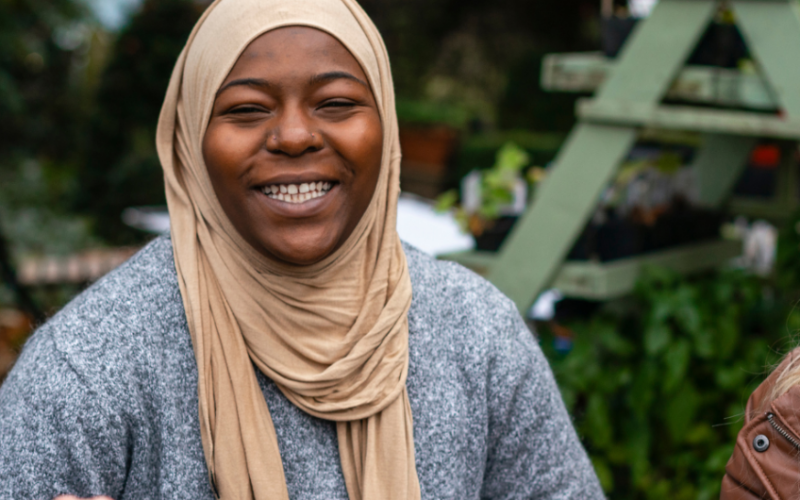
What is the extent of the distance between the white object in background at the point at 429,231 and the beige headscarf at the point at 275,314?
204 centimetres

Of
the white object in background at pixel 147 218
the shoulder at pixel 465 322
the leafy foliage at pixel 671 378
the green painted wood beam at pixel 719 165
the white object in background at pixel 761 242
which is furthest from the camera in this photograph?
the white object in background at pixel 761 242

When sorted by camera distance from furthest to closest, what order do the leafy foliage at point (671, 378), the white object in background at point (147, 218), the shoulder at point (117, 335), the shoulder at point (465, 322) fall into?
the white object in background at point (147, 218) → the leafy foliage at point (671, 378) → the shoulder at point (465, 322) → the shoulder at point (117, 335)

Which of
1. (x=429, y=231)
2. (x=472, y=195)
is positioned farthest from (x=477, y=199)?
(x=429, y=231)

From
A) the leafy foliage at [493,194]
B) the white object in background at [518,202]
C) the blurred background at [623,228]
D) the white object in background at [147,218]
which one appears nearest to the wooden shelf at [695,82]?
the blurred background at [623,228]

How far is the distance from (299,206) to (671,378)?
66.0 inches

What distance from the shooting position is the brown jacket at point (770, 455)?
1.08 meters

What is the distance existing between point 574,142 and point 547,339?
785 mm

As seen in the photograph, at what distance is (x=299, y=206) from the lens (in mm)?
1225

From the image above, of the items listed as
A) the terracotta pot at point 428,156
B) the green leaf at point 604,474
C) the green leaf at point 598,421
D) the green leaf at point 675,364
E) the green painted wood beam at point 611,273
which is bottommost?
the green leaf at point 604,474

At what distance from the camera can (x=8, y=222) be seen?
574 cm

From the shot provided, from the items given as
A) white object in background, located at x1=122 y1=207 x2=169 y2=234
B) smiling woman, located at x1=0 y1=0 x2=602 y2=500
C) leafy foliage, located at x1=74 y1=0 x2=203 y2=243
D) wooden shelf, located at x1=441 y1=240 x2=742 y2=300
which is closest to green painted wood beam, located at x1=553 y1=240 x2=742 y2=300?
wooden shelf, located at x1=441 y1=240 x2=742 y2=300

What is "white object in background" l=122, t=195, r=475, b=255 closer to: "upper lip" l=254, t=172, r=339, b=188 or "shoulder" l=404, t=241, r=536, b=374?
"shoulder" l=404, t=241, r=536, b=374

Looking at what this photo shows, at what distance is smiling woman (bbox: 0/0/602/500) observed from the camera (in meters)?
1.19

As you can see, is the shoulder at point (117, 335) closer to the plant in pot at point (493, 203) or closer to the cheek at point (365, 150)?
the cheek at point (365, 150)
